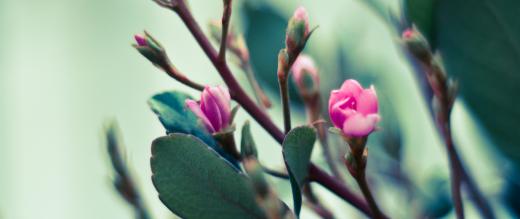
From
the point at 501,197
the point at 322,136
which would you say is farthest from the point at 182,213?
the point at 501,197

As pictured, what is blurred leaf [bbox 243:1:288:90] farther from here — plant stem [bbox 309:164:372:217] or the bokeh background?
the bokeh background

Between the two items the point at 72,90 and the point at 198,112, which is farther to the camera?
the point at 72,90

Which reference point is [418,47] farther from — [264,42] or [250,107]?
[264,42]

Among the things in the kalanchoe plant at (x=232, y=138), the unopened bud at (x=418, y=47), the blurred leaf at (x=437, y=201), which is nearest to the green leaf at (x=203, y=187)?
the kalanchoe plant at (x=232, y=138)

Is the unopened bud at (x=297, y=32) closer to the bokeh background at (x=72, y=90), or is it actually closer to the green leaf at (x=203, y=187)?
the green leaf at (x=203, y=187)

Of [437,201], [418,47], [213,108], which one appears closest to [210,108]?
[213,108]
